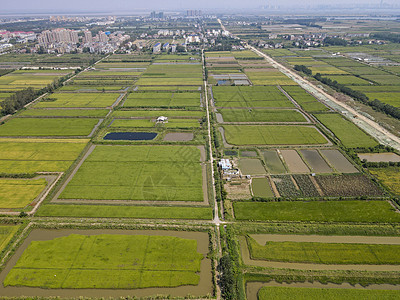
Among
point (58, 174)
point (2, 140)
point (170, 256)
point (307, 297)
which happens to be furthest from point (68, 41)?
point (307, 297)

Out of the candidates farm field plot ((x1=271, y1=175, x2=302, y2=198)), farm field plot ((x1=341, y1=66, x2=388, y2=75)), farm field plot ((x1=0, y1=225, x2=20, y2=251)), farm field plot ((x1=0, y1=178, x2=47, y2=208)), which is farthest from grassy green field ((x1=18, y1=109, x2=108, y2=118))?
farm field plot ((x1=341, y1=66, x2=388, y2=75))

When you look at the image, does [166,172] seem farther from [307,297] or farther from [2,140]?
[2,140]

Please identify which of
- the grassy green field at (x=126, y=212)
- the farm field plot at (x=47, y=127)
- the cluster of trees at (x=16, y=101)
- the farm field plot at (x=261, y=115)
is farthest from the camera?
the cluster of trees at (x=16, y=101)

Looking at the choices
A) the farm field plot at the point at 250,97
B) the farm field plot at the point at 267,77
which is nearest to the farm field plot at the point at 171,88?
the farm field plot at the point at 250,97

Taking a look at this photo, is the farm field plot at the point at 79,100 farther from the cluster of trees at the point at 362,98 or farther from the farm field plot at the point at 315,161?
the cluster of trees at the point at 362,98

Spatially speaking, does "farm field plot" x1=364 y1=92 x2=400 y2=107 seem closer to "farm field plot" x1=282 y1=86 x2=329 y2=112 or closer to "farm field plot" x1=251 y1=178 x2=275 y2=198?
"farm field plot" x1=282 y1=86 x2=329 y2=112

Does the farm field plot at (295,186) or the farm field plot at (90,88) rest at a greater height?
the farm field plot at (90,88)

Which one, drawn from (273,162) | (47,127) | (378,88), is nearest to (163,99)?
(47,127)

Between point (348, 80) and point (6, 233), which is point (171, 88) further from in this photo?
point (348, 80)
